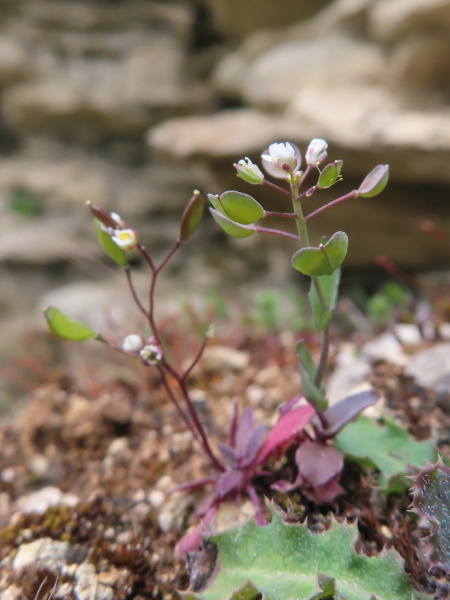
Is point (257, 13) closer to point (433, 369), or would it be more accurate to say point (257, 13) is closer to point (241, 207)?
point (433, 369)

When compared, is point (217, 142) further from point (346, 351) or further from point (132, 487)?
point (132, 487)

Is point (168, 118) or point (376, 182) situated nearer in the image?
point (376, 182)

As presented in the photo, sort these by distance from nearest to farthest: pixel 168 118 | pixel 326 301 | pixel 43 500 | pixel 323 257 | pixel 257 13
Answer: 1. pixel 323 257
2. pixel 326 301
3. pixel 43 500
4. pixel 257 13
5. pixel 168 118

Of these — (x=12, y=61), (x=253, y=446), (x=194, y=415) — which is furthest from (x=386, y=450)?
(x=12, y=61)

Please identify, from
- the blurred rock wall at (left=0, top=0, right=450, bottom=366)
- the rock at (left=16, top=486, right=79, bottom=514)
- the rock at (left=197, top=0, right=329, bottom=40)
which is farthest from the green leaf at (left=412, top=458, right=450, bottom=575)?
the rock at (left=197, top=0, right=329, bottom=40)

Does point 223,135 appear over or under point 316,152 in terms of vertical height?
under

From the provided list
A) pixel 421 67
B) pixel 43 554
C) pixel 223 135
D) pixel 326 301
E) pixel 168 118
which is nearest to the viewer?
pixel 326 301

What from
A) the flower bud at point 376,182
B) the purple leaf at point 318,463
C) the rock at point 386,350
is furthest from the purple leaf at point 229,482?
the rock at point 386,350

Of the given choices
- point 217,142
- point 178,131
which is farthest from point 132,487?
point 178,131
